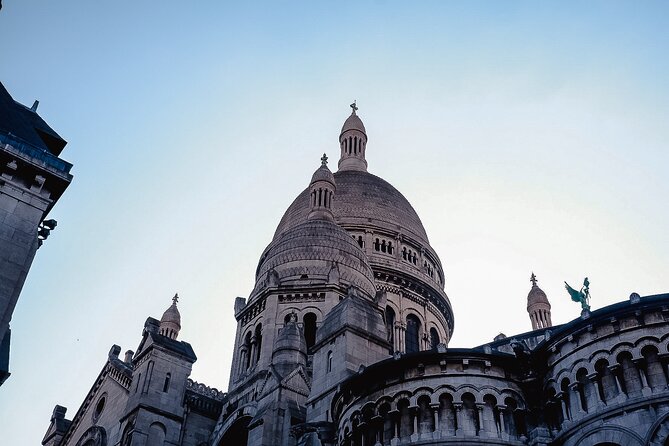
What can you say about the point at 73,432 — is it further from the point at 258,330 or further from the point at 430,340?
the point at 430,340

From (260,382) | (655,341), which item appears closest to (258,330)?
(260,382)

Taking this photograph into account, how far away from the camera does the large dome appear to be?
5353 centimetres

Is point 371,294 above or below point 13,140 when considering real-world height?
above

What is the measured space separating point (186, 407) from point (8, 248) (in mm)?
15726

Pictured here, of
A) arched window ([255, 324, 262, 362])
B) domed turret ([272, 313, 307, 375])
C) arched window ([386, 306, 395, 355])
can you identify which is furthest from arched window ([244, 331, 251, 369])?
arched window ([386, 306, 395, 355])

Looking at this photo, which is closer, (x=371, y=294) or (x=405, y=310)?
(x=371, y=294)

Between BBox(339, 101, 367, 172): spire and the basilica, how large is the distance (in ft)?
36.0

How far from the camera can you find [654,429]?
18.5m

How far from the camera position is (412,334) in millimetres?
48344

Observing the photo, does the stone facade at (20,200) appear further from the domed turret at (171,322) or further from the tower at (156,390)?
the domed turret at (171,322)

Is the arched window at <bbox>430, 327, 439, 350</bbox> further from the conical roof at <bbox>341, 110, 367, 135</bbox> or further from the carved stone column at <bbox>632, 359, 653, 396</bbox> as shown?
the carved stone column at <bbox>632, 359, 653, 396</bbox>

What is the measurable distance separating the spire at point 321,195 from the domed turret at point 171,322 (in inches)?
671

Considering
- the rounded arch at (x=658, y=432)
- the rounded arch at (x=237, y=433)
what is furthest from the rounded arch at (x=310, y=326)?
the rounded arch at (x=658, y=432)

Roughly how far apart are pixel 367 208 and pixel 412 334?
431 inches
